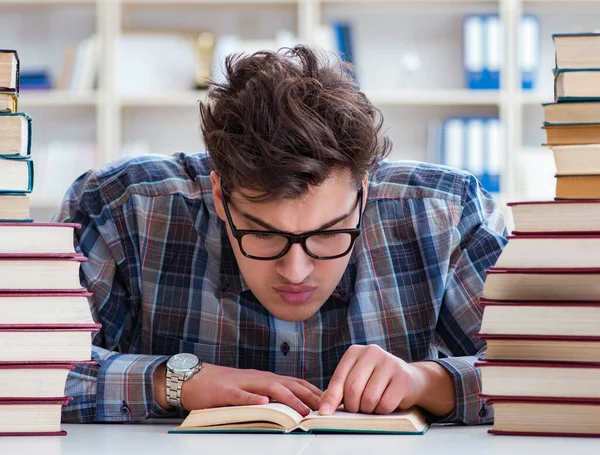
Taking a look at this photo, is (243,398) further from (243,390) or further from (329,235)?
(329,235)

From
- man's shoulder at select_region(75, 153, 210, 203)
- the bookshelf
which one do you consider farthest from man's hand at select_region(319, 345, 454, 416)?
the bookshelf

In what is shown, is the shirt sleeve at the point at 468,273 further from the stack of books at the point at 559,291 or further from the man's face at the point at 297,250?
the stack of books at the point at 559,291

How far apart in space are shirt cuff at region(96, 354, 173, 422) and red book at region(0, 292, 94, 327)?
1.01ft

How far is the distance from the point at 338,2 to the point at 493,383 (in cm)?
292

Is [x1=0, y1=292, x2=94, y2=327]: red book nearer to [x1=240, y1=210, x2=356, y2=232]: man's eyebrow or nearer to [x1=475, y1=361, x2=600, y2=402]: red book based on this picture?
[x1=240, y1=210, x2=356, y2=232]: man's eyebrow

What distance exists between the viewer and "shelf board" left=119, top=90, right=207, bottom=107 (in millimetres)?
3846

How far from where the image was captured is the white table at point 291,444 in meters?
1.04

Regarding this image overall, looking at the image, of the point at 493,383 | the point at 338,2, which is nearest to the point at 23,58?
the point at 338,2

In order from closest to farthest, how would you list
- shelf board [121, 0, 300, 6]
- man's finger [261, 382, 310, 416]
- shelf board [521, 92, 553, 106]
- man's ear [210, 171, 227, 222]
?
1. man's finger [261, 382, 310, 416]
2. man's ear [210, 171, 227, 222]
3. shelf board [521, 92, 553, 106]
4. shelf board [121, 0, 300, 6]

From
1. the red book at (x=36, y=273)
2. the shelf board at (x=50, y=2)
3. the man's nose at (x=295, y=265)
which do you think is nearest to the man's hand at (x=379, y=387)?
the man's nose at (x=295, y=265)

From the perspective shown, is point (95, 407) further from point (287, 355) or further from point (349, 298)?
point (349, 298)

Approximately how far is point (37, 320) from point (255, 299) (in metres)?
0.58

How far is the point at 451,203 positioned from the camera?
1.72 meters

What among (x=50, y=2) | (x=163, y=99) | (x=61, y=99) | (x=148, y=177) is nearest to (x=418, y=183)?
(x=148, y=177)
